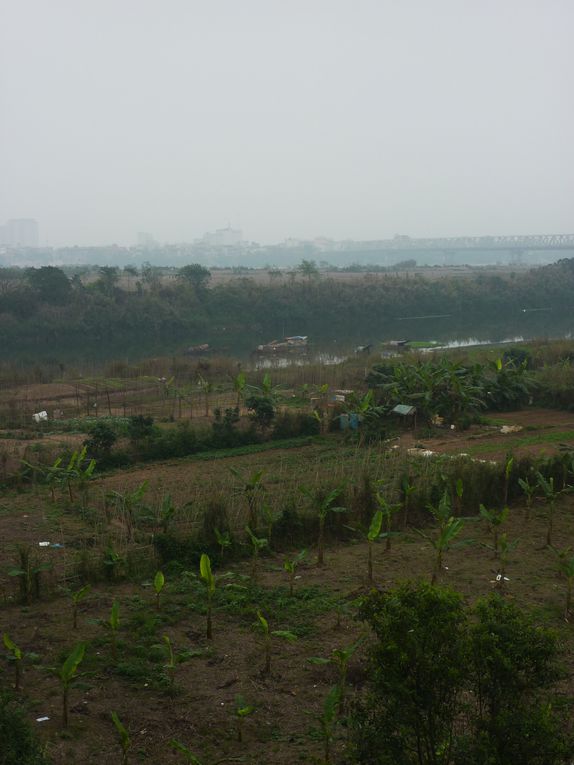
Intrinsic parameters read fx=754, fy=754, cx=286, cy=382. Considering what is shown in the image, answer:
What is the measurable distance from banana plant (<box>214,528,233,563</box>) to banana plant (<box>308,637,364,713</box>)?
89.6 inches

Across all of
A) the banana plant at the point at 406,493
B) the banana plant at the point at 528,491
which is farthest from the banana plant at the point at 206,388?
the banana plant at the point at 528,491

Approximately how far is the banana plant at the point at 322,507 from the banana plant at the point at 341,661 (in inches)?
91.1

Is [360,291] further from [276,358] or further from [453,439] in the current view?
[453,439]

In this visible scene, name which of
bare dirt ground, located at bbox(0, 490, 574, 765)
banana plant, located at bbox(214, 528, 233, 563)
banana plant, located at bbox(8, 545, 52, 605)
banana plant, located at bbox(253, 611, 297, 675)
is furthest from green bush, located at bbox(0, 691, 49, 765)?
banana plant, located at bbox(214, 528, 233, 563)

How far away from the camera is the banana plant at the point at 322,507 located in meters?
7.98

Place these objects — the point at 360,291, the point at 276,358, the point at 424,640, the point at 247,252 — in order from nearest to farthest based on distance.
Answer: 1. the point at 424,640
2. the point at 276,358
3. the point at 360,291
4. the point at 247,252

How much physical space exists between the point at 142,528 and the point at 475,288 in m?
48.7

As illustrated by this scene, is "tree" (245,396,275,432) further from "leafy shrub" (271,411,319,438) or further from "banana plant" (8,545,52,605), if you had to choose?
"banana plant" (8,545,52,605)

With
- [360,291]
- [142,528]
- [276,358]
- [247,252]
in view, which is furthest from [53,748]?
[247,252]

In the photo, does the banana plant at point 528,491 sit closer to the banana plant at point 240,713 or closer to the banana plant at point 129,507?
the banana plant at point 129,507

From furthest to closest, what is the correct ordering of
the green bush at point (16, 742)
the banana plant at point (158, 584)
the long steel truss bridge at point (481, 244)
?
the long steel truss bridge at point (481, 244) < the banana plant at point (158, 584) < the green bush at point (16, 742)

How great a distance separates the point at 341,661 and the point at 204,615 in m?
1.96

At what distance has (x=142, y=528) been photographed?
28.9 ft

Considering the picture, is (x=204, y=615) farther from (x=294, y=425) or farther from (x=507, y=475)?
(x=294, y=425)
